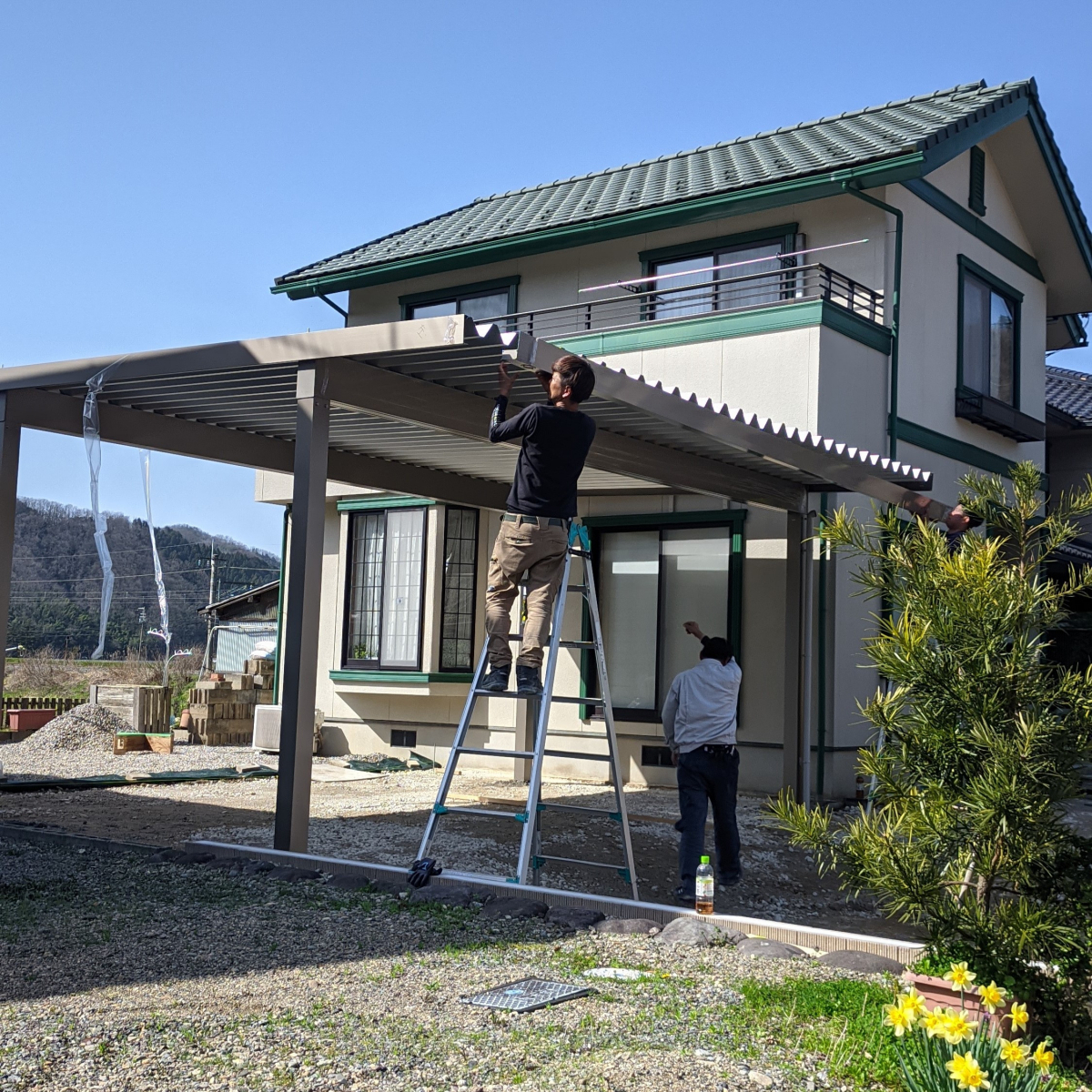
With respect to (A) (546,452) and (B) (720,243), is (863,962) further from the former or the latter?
(B) (720,243)

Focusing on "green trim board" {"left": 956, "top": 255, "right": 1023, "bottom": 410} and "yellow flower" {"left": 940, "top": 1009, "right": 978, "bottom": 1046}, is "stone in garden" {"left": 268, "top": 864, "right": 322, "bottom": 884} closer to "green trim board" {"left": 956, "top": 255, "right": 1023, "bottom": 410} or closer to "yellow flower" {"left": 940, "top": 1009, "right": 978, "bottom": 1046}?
"yellow flower" {"left": 940, "top": 1009, "right": 978, "bottom": 1046}

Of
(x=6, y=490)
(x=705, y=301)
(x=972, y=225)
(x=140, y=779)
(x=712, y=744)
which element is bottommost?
(x=140, y=779)

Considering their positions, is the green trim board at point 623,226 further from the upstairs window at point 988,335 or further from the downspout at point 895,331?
the upstairs window at point 988,335

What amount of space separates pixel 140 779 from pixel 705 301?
801 cm

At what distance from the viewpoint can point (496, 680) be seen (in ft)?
22.9

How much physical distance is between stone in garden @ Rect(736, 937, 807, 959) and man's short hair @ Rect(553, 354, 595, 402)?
303 cm

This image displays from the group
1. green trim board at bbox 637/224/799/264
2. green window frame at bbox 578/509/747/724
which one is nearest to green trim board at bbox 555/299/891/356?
green trim board at bbox 637/224/799/264

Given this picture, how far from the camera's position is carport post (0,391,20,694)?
26.9 ft

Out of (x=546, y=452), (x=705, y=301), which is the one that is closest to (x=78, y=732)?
(x=705, y=301)

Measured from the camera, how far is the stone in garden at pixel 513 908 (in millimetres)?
5914

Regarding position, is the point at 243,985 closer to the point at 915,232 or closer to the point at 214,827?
the point at 214,827

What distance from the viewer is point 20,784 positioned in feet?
37.6

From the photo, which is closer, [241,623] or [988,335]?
[988,335]

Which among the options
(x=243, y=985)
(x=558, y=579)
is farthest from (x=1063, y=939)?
(x=558, y=579)
